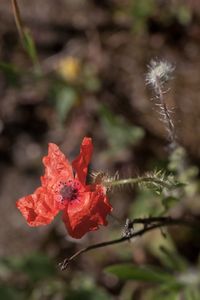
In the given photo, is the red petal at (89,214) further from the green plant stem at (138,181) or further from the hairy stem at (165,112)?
the hairy stem at (165,112)

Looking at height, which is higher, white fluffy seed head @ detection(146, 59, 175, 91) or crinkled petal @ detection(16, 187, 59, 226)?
white fluffy seed head @ detection(146, 59, 175, 91)

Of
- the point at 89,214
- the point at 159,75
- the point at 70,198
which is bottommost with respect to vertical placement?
the point at 89,214

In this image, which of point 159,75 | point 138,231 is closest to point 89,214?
point 138,231

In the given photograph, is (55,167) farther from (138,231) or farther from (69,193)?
(138,231)

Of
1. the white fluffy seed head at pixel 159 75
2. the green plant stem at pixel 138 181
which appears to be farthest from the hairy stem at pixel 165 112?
the green plant stem at pixel 138 181

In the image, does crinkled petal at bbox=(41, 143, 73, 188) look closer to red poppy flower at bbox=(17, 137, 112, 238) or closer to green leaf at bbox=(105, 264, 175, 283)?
red poppy flower at bbox=(17, 137, 112, 238)

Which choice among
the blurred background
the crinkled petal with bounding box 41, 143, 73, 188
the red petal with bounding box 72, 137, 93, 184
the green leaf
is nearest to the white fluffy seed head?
the red petal with bounding box 72, 137, 93, 184

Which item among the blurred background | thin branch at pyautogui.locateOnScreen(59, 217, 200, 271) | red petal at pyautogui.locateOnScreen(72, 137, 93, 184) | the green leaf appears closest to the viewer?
thin branch at pyautogui.locateOnScreen(59, 217, 200, 271)
